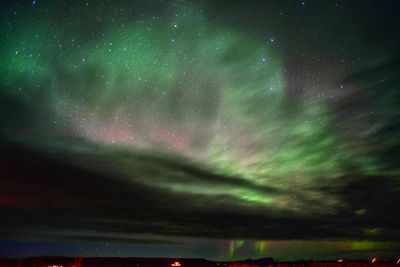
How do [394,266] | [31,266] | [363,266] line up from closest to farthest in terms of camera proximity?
1. [394,266]
2. [363,266]
3. [31,266]

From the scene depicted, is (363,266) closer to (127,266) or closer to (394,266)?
(394,266)

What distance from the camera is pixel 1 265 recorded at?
216 ft

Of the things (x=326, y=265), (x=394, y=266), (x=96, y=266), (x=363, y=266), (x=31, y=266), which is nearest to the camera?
(x=394, y=266)

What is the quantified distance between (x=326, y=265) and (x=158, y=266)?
4534cm

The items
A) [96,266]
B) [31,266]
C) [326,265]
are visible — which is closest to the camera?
[326,265]

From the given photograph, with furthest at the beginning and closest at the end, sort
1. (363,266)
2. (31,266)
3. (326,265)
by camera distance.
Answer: (31,266) → (326,265) → (363,266)

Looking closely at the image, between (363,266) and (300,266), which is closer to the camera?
(363,266)

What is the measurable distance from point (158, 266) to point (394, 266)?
57.5m

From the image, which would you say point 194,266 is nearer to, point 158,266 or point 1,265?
point 158,266

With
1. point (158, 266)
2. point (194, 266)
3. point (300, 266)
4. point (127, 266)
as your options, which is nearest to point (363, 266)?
point (300, 266)

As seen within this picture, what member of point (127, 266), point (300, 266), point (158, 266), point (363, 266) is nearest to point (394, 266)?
point (363, 266)

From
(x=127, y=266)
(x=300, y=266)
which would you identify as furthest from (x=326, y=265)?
(x=127, y=266)

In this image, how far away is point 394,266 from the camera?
53.0 meters

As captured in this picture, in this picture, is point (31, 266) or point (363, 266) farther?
point (31, 266)
